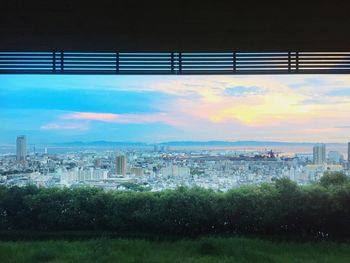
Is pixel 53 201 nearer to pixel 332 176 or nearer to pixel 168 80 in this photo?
pixel 168 80

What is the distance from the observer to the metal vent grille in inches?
229

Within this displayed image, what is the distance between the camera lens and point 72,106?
23.8ft

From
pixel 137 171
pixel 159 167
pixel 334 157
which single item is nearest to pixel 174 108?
pixel 159 167

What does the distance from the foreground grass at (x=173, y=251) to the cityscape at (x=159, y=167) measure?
3.52 ft

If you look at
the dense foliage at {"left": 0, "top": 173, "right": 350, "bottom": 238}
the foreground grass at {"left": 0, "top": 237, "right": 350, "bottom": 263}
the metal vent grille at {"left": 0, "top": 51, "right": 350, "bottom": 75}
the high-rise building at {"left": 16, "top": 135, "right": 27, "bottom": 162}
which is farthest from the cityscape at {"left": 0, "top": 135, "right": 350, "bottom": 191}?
the metal vent grille at {"left": 0, "top": 51, "right": 350, "bottom": 75}

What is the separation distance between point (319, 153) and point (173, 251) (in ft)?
9.05

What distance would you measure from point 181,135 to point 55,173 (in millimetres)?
2131

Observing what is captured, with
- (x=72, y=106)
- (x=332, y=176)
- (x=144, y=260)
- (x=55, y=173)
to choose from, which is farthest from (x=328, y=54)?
(x=55, y=173)

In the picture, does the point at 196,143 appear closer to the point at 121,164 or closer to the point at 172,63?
the point at 121,164

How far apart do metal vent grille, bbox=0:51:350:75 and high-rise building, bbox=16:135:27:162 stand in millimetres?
1632
